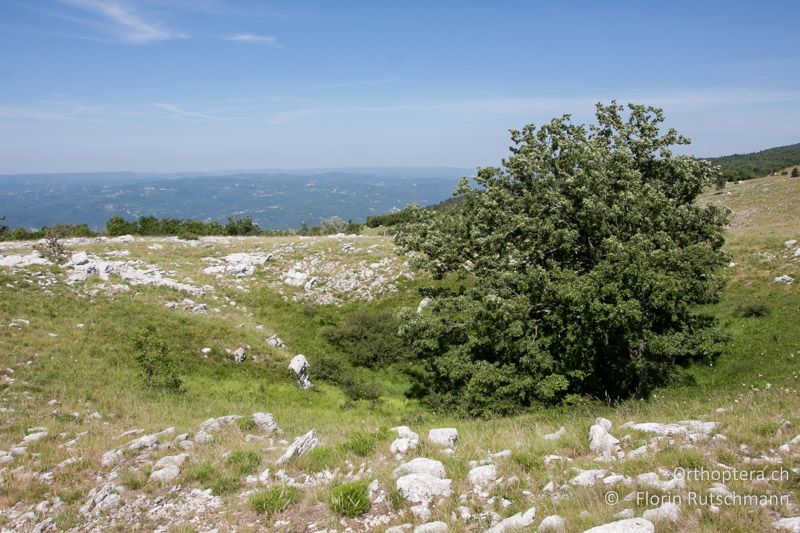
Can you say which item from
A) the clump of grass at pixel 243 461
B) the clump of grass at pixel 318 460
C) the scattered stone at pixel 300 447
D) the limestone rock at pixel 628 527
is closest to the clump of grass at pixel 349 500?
the clump of grass at pixel 318 460

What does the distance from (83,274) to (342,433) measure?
25.2 metres

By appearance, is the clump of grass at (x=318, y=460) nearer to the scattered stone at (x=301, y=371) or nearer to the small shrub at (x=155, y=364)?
the small shrub at (x=155, y=364)

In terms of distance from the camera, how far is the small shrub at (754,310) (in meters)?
23.3

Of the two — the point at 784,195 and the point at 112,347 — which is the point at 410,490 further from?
the point at 784,195

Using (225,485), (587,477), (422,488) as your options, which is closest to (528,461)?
(587,477)

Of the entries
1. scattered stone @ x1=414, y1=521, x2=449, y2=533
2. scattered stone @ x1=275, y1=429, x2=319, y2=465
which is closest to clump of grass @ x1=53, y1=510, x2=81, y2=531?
scattered stone @ x1=275, y1=429, x2=319, y2=465

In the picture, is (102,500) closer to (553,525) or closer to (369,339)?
(553,525)

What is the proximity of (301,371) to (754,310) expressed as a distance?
Result: 2426 cm

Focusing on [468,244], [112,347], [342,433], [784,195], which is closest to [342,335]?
[468,244]

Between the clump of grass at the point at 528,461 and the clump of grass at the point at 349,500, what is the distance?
2.96m

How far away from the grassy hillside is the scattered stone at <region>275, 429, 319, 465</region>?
225mm

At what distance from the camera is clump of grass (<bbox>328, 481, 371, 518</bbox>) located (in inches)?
291

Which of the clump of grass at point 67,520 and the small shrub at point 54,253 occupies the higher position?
the small shrub at point 54,253

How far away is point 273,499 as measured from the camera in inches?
311
